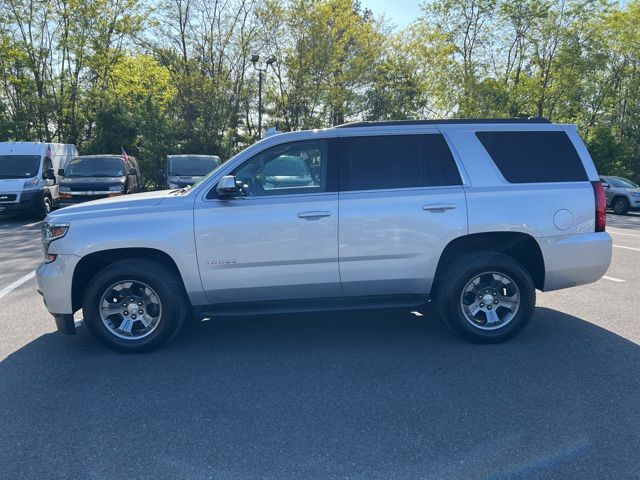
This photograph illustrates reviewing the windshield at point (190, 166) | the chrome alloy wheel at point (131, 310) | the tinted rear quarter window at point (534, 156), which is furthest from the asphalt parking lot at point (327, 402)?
the windshield at point (190, 166)

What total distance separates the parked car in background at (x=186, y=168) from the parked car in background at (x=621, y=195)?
15.5 m

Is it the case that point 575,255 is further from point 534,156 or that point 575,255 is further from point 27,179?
point 27,179

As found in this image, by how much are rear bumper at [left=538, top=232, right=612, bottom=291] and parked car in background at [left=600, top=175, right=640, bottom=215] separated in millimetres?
18032

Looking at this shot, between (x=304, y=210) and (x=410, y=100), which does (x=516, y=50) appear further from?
(x=304, y=210)

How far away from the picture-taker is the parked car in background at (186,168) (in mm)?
15867

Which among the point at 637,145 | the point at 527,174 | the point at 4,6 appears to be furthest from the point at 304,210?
the point at 637,145

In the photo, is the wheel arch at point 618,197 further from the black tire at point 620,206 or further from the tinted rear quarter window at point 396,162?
the tinted rear quarter window at point 396,162

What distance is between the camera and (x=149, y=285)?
461 cm

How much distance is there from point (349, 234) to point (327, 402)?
1537 mm

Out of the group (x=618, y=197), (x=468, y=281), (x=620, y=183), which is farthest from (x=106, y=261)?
(x=620, y=183)

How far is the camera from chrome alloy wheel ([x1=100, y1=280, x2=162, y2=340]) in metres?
4.69

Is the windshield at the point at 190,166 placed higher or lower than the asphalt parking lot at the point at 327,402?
higher

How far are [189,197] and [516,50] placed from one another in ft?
112

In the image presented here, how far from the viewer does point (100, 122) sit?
27.5 m
